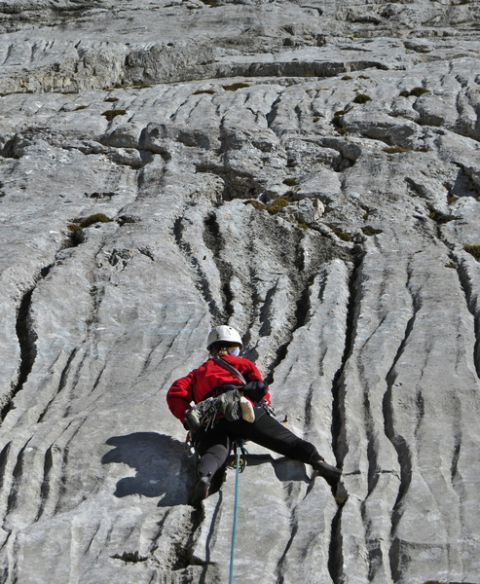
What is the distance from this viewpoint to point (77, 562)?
13.9m

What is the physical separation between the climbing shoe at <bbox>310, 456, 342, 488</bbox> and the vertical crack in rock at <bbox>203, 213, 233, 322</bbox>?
24.4 feet

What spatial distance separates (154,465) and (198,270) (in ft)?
30.4

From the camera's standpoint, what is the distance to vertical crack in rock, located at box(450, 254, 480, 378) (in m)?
20.1

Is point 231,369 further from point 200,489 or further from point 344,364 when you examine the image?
point 344,364

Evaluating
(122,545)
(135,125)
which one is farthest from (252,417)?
(135,125)

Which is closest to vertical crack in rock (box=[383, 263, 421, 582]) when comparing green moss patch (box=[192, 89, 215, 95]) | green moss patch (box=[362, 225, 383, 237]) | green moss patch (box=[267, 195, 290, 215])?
green moss patch (box=[362, 225, 383, 237])

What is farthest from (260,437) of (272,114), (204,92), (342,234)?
(204,92)

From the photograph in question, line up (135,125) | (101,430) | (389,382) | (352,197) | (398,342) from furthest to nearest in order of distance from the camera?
(135,125), (352,197), (398,342), (389,382), (101,430)

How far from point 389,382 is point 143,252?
8.73 meters

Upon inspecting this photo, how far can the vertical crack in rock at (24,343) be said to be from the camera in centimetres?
1939

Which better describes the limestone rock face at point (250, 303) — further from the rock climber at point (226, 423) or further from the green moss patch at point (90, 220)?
the rock climber at point (226, 423)

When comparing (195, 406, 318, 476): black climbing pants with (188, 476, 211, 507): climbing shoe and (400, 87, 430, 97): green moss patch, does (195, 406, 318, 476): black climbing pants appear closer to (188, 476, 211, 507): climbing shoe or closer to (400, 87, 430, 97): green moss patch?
(188, 476, 211, 507): climbing shoe

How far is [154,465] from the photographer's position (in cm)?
1605

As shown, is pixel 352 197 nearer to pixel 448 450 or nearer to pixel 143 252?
pixel 143 252
